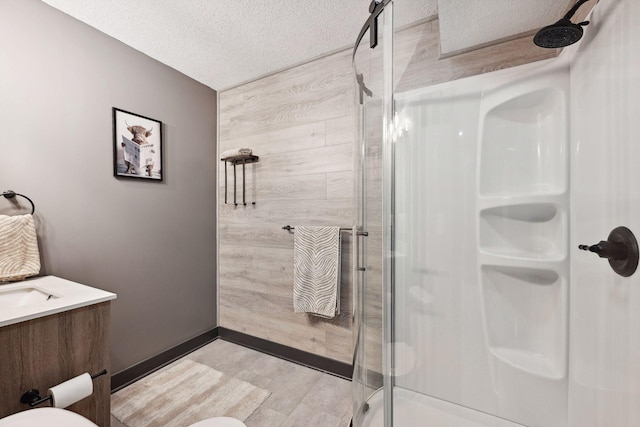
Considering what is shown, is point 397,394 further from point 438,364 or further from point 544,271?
point 544,271

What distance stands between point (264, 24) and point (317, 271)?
159 centimetres

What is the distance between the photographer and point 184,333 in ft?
7.07

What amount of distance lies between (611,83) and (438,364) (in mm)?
1255

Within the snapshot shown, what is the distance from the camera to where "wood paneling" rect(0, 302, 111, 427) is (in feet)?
3.06

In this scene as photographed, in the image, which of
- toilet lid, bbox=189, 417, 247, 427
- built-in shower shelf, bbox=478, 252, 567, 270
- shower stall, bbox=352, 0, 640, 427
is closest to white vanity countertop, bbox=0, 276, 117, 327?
toilet lid, bbox=189, 417, 247, 427

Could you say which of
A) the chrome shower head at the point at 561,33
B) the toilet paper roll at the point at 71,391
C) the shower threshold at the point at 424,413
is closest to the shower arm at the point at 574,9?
the chrome shower head at the point at 561,33

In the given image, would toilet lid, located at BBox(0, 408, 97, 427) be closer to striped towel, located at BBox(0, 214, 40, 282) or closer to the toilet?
the toilet

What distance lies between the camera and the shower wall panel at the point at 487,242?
1.03 metres

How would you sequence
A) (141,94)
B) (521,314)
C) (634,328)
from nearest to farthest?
(634,328) < (521,314) < (141,94)

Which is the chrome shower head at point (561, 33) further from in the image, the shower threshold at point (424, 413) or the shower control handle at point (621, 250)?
the shower threshold at point (424, 413)

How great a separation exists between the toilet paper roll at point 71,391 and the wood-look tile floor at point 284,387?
1.74 feet

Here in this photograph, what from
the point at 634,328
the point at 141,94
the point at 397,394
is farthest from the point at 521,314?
the point at 141,94

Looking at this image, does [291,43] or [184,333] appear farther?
[184,333]

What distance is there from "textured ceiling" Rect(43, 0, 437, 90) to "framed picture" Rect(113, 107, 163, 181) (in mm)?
501
